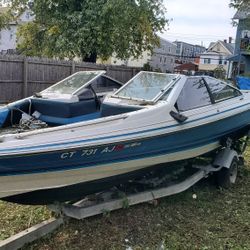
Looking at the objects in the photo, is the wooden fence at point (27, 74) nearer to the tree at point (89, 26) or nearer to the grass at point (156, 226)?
the tree at point (89, 26)

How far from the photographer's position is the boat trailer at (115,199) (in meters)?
4.92

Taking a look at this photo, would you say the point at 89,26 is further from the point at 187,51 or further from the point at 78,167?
the point at 187,51

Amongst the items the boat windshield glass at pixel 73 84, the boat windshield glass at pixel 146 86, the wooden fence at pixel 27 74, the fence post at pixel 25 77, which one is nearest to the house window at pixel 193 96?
the boat windshield glass at pixel 146 86

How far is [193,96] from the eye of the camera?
20.9 feet

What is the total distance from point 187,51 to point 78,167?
100082mm

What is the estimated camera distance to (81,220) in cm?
541

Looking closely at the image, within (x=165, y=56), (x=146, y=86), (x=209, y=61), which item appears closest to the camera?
(x=146, y=86)

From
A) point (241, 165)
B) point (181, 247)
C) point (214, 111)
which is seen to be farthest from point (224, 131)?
point (181, 247)

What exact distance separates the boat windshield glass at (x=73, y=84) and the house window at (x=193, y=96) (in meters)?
1.71

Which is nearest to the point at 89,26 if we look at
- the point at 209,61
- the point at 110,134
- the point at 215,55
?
the point at 110,134

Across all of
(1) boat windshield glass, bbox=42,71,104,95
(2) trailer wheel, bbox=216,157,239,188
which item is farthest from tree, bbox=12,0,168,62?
(2) trailer wheel, bbox=216,157,239,188

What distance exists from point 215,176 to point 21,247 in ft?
11.6

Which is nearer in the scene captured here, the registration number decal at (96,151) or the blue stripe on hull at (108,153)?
the blue stripe on hull at (108,153)

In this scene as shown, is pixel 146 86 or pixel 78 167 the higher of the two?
pixel 146 86
